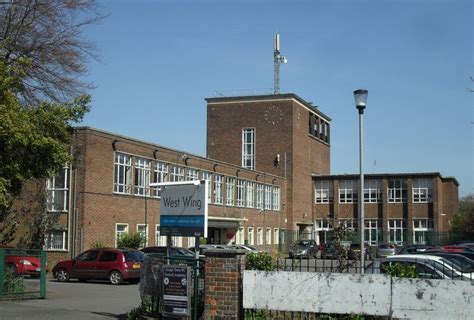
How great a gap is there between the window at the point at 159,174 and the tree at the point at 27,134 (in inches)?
880

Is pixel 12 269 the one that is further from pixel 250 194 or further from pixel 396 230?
pixel 396 230

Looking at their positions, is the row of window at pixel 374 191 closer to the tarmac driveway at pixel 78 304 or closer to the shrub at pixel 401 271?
the tarmac driveway at pixel 78 304

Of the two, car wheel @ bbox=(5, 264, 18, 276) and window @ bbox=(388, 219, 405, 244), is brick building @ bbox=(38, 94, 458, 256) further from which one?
car wheel @ bbox=(5, 264, 18, 276)

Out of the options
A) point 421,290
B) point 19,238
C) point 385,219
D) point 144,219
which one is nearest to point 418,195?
point 385,219

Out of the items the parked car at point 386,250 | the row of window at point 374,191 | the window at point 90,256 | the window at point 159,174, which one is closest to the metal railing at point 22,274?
the window at point 90,256

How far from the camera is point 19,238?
3538cm

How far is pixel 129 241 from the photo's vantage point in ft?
122

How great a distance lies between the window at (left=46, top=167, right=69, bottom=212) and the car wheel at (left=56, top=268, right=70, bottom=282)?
26.3 ft

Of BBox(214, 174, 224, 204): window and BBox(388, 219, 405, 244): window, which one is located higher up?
BBox(214, 174, 224, 204): window

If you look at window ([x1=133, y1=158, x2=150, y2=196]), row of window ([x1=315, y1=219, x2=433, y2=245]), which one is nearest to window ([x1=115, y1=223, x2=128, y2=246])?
window ([x1=133, y1=158, x2=150, y2=196])

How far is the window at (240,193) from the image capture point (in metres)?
57.4

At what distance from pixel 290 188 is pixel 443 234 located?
17.1 meters

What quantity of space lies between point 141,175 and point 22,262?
22996 mm

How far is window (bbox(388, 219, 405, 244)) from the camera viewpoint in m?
73.3
